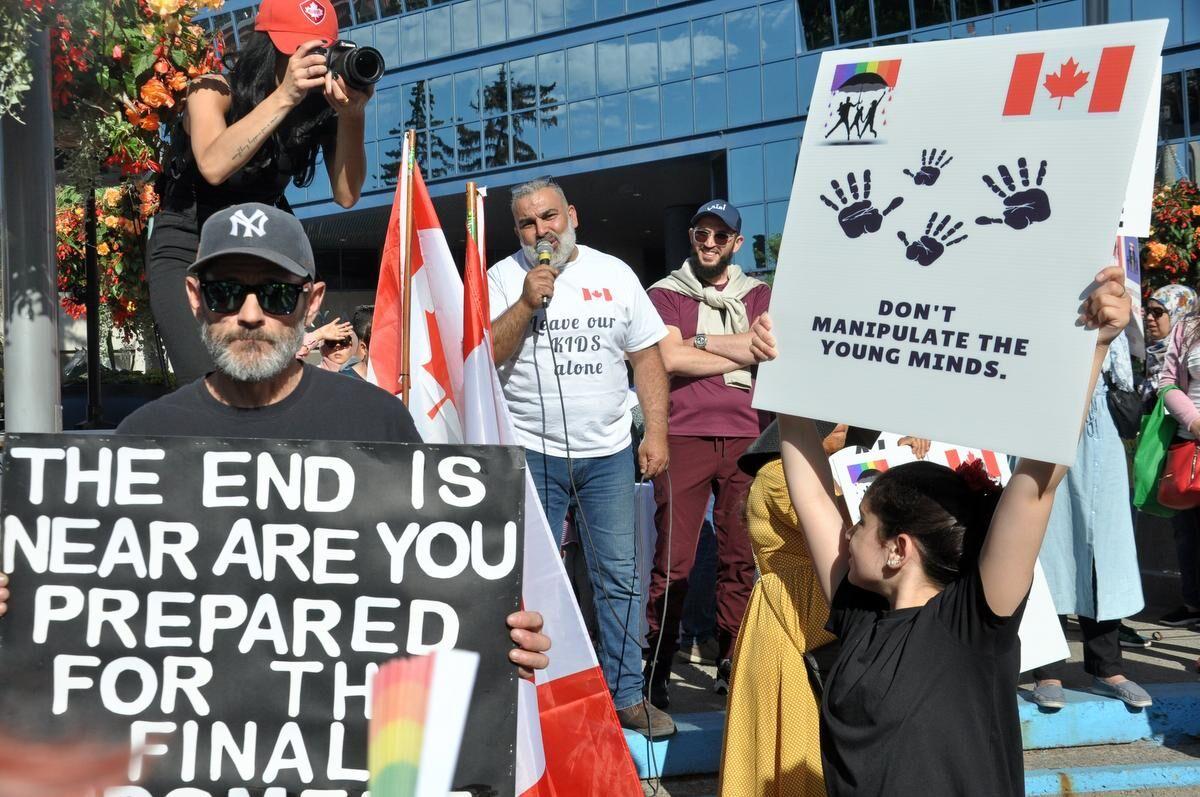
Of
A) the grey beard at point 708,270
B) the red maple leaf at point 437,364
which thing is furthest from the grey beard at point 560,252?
the grey beard at point 708,270

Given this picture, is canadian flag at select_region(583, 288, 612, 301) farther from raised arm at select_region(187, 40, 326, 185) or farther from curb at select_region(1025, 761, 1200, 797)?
curb at select_region(1025, 761, 1200, 797)

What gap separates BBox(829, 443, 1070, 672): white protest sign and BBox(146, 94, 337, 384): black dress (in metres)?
1.86

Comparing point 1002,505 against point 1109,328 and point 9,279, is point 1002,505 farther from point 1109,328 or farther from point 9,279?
point 9,279

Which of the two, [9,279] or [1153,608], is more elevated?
[9,279]

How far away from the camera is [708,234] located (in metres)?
6.03

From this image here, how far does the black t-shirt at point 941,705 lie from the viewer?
2.55 meters

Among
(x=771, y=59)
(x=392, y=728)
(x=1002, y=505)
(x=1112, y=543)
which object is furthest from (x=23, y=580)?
(x=771, y=59)

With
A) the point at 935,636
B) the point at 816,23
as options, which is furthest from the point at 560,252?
the point at 816,23

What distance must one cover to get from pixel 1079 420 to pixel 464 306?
225cm

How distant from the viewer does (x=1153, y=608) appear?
26.0 ft

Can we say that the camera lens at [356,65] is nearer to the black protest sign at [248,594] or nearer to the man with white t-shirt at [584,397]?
the black protest sign at [248,594]

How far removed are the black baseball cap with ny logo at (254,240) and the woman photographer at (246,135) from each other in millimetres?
567

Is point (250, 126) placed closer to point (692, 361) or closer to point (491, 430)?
point (491, 430)

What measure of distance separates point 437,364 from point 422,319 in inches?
6.8
